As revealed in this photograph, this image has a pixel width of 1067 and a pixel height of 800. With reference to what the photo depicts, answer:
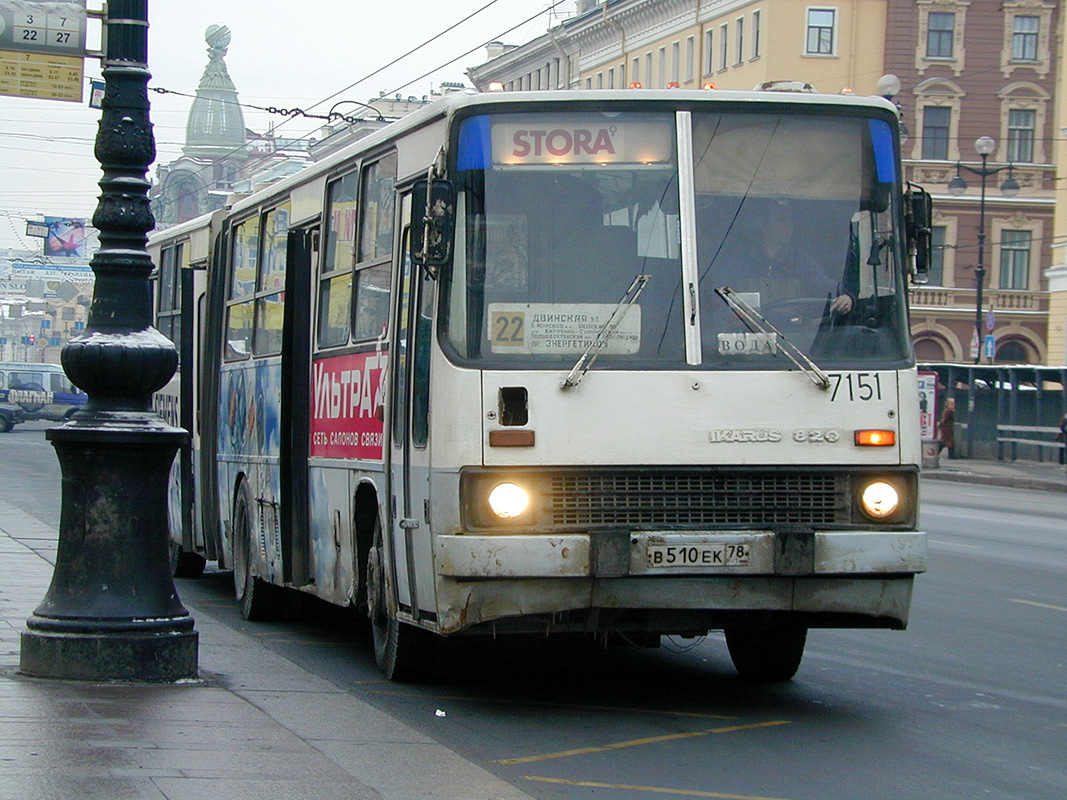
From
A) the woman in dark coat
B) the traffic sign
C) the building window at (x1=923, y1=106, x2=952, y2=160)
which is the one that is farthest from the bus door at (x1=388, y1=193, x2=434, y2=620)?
the building window at (x1=923, y1=106, x2=952, y2=160)

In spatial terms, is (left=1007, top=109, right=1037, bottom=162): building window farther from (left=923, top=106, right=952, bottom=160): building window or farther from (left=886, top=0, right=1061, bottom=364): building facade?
(left=923, top=106, right=952, bottom=160): building window

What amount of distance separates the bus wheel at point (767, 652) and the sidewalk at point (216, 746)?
7.18 feet

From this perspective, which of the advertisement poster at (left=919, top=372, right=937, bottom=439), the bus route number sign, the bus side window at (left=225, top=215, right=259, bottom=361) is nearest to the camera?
the bus route number sign

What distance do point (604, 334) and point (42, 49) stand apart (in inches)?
162

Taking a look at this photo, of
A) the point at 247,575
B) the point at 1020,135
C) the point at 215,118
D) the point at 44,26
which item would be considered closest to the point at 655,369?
the point at 44,26

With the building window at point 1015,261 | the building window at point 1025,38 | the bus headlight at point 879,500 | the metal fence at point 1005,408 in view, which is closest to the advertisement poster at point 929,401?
the metal fence at point 1005,408

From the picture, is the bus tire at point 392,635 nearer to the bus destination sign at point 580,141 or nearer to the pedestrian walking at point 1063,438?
the bus destination sign at point 580,141

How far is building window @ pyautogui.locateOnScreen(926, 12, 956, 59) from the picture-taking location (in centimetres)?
6988

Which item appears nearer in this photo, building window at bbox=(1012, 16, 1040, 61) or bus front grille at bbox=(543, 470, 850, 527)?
bus front grille at bbox=(543, 470, 850, 527)

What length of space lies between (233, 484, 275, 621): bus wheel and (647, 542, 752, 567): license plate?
517 centimetres

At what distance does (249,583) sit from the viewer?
13086mm

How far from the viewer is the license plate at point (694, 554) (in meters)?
8.27

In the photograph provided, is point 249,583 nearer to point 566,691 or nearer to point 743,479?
point 566,691

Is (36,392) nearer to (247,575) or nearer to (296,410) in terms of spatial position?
(247,575)
